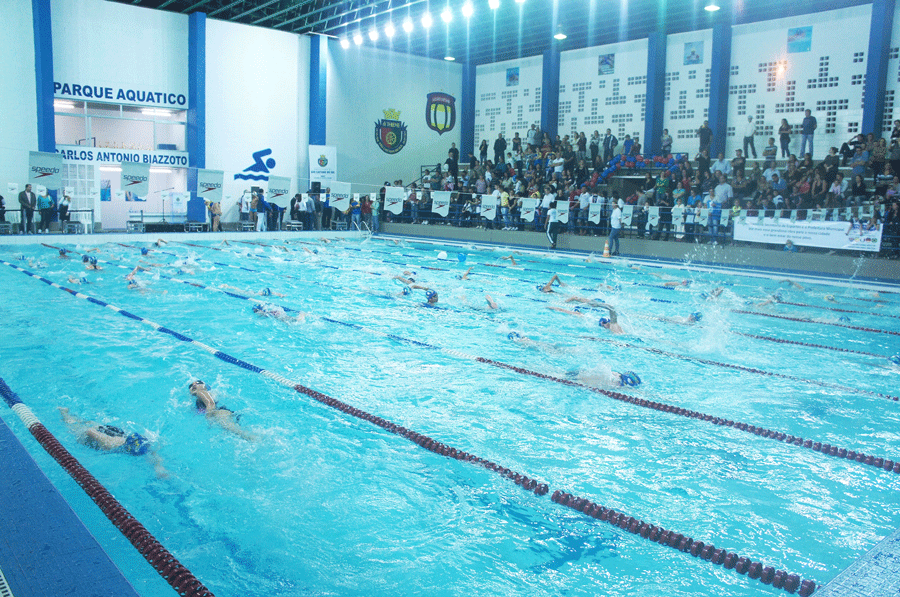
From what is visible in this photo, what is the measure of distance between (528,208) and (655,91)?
17.8 ft

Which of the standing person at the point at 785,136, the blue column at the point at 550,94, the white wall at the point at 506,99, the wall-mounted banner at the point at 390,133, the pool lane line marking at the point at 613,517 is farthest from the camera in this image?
the wall-mounted banner at the point at 390,133

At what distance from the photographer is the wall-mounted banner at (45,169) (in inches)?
588

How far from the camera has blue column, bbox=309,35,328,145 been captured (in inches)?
857

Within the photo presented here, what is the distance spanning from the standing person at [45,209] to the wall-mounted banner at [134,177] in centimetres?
243

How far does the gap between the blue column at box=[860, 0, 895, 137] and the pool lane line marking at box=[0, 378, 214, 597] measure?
1682 centimetres

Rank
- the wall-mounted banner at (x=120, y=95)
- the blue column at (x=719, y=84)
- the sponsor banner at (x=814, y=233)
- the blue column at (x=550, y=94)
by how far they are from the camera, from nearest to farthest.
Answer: the sponsor banner at (x=814, y=233) → the blue column at (x=719, y=84) → the wall-mounted banner at (x=120, y=95) → the blue column at (x=550, y=94)

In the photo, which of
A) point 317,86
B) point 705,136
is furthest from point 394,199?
point 705,136

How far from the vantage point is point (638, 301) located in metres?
9.67

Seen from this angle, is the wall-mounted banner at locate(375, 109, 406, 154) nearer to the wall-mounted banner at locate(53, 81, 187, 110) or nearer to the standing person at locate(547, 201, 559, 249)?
the wall-mounted banner at locate(53, 81, 187, 110)

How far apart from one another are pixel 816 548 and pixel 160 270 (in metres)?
10.8

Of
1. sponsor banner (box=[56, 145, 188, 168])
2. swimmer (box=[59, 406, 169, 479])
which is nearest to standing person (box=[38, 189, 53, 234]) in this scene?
sponsor banner (box=[56, 145, 188, 168])

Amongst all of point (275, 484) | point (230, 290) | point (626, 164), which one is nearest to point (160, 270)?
point (230, 290)

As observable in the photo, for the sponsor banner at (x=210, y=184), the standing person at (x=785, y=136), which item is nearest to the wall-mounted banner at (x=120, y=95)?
the sponsor banner at (x=210, y=184)

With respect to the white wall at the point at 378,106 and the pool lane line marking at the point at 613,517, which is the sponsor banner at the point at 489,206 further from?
the pool lane line marking at the point at 613,517
